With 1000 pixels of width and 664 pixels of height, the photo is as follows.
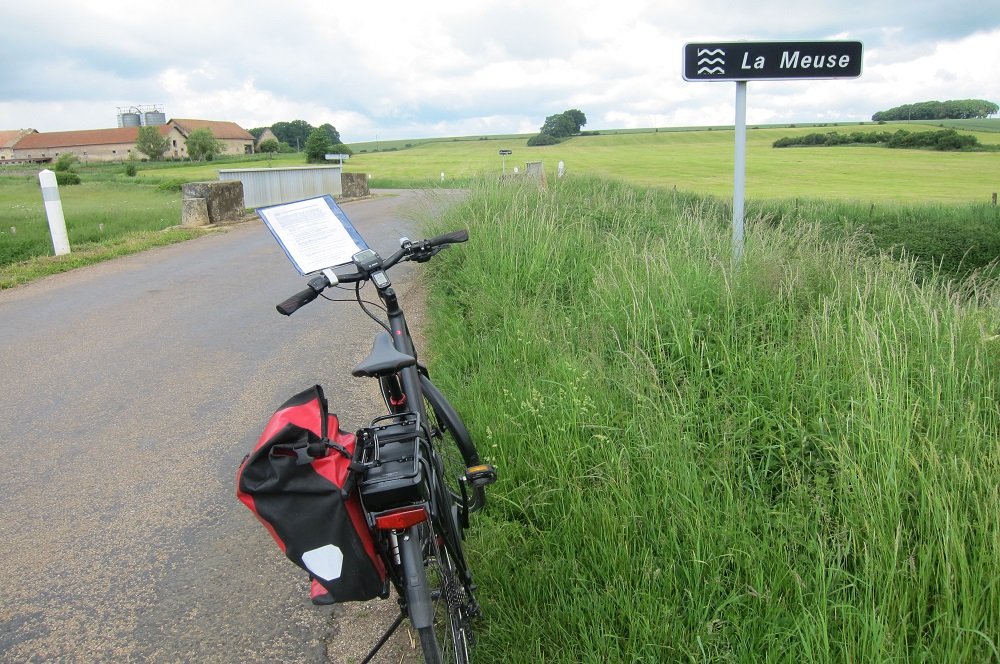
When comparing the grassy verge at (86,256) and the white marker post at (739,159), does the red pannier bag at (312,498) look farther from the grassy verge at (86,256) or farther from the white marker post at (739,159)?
the grassy verge at (86,256)

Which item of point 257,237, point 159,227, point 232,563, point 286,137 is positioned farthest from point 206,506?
point 286,137

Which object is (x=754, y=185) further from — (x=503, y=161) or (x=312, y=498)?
(x=312, y=498)

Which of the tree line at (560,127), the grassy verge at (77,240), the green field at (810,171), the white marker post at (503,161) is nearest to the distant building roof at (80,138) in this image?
the tree line at (560,127)

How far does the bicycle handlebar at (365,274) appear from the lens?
8.71 ft

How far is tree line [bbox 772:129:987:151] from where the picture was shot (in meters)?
48.0

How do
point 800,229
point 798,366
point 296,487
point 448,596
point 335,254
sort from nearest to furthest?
1. point 296,487
2. point 448,596
3. point 335,254
4. point 798,366
5. point 800,229

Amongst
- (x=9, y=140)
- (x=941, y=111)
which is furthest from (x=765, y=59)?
(x=9, y=140)

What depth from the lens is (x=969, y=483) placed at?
2.28 m

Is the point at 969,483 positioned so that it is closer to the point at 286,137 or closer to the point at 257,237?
the point at 257,237

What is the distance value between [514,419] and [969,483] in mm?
1976

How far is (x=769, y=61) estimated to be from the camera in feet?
19.4

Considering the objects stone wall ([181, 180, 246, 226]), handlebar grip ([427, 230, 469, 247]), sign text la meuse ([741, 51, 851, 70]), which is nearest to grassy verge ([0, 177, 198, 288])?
stone wall ([181, 180, 246, 226])

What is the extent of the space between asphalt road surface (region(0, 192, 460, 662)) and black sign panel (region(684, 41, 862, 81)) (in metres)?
3.73

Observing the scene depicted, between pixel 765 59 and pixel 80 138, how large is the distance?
15144 cm
